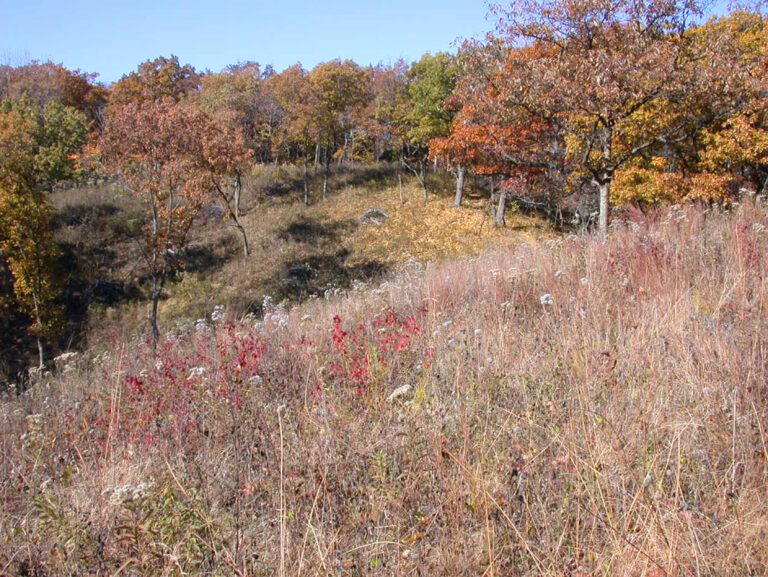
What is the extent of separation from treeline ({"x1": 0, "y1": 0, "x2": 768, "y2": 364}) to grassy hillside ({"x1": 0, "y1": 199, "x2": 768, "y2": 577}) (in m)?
6.95

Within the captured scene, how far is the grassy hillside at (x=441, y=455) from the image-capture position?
76.6 inches

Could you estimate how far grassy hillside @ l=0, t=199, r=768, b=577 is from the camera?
1.95 metres

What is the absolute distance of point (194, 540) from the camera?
78.0 inches

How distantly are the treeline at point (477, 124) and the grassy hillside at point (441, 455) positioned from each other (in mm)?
6952

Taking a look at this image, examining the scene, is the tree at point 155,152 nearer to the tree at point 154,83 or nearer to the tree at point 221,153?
the tree at point 221,153

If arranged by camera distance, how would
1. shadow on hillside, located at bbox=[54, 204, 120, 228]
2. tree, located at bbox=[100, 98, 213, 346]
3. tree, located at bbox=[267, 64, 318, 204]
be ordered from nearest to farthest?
1. tree, located at bbox=[100, 98, 213, 346]
2. shadow on hillside, located at bbox=[54, 204, 120, 228]
3. tree, located at bbox=[267, 64, 318, 204]

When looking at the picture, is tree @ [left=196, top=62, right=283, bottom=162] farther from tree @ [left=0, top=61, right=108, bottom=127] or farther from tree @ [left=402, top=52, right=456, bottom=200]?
tree @ [left=0, top=61, right=108, bottom=127]

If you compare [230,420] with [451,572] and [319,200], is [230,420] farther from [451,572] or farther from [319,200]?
[319,200]

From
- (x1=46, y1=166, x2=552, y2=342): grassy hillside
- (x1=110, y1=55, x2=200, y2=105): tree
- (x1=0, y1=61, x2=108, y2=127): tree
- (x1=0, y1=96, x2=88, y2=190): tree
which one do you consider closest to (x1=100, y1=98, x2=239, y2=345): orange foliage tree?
(x1=46, y1=166, x2=552, y2=342): grassy hillside

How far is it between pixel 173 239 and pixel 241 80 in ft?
91.2

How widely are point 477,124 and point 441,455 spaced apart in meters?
24.9

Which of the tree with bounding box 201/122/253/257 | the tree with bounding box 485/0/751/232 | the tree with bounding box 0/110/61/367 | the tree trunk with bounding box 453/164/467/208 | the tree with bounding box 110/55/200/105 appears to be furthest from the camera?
the tree with bounding box 110/55/200/105

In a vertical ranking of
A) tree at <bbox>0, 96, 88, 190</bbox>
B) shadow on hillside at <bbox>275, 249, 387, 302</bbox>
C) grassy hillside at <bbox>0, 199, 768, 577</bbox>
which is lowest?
shadow on hillside at <bbox>275, 249, 387, 302</bbox>

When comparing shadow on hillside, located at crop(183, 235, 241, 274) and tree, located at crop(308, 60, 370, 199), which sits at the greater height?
tree, located at crop(308, 60, 370, 199)
